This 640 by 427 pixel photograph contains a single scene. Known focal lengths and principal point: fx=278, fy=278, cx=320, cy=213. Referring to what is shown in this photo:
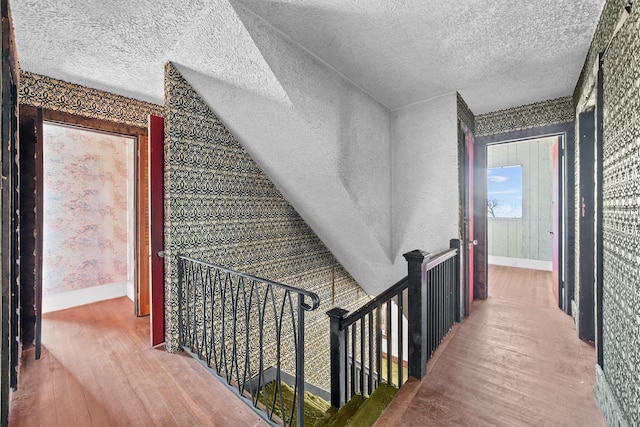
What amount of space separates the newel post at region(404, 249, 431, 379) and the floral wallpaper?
373 cm

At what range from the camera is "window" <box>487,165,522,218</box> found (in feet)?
18.0

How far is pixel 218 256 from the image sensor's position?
8.69 feet

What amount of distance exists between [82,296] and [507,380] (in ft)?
15.8

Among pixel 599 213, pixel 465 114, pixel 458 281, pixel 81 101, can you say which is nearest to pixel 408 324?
pixel 458 281

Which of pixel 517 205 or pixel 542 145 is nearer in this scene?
pixel 542 145

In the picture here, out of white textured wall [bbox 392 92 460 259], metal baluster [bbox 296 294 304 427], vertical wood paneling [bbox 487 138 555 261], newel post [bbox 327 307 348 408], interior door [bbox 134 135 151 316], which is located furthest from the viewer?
vertical wood paneling [bbox 487 138 555 261]

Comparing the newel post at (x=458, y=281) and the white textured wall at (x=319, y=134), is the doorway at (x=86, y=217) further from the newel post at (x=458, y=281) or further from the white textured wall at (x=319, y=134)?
the newel post at (x=458, y=281)

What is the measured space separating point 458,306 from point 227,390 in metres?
2.26

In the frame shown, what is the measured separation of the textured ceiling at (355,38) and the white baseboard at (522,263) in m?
3.76

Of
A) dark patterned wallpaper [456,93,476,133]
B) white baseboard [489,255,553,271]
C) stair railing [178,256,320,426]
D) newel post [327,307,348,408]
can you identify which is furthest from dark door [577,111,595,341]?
white baseboard [489,255,553,271]

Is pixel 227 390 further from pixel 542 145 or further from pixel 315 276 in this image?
pixel 542 145

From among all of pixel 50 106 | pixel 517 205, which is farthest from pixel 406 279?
pixel 517 205

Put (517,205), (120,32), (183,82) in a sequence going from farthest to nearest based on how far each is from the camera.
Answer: (517,205) → (183,82) → (120,32)

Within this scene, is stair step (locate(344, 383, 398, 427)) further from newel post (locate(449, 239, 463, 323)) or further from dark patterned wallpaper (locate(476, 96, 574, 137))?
dark patterned wallpaper (locate(476, 96, 574, 137))
